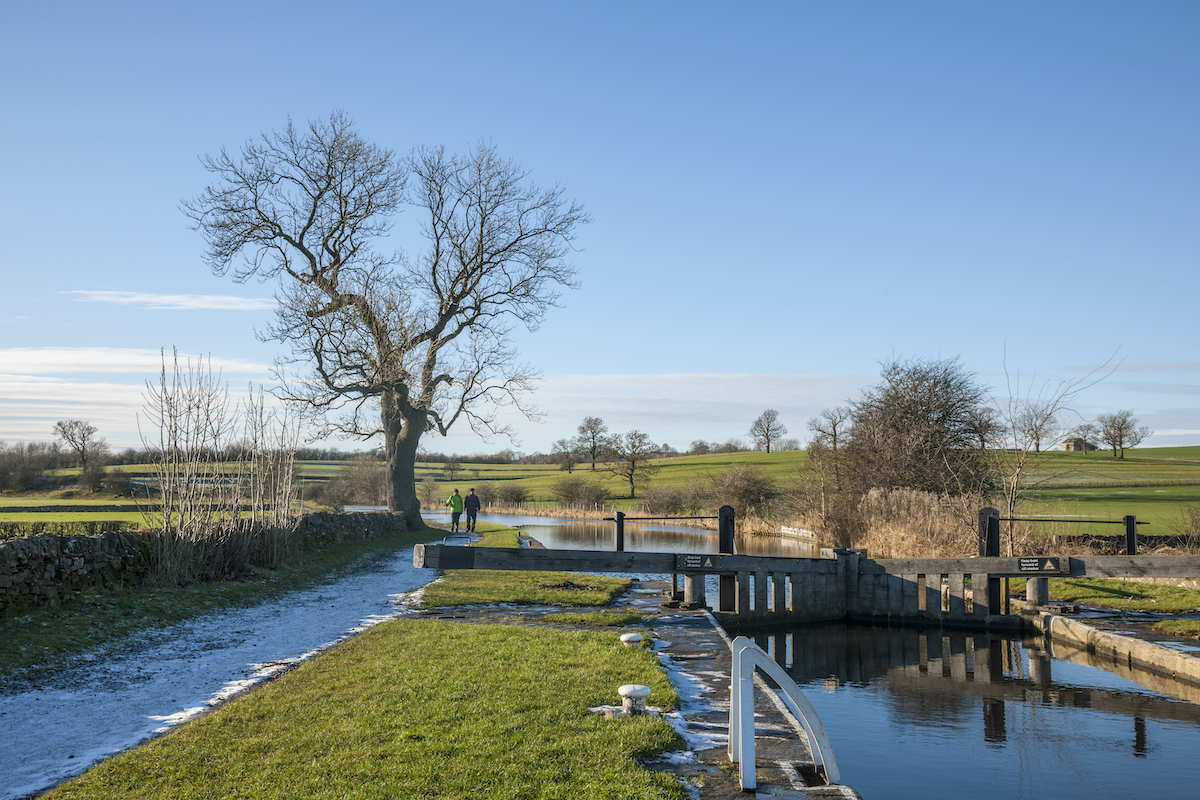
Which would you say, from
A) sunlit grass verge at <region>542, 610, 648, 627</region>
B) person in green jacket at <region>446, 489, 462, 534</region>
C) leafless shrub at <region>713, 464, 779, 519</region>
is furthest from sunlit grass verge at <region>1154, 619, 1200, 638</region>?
leafless shrub at <region>713, 464, 779, 519</region>

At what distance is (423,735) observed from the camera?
238 inches

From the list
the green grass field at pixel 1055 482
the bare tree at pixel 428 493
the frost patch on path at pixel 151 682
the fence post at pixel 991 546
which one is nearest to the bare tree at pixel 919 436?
the green grass field at pixel 1055 482

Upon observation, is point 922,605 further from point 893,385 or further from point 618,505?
point 618,505

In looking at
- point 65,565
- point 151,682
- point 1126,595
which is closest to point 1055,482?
point 1126,595

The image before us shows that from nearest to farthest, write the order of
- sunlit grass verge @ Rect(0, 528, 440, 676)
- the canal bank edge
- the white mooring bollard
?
the white mooring bollard → sunlit grass verge @ Rect(0, 528, 440, 676) → the canal bank edge

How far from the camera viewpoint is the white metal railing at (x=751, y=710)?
5164mm

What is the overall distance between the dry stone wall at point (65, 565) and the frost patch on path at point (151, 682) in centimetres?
172

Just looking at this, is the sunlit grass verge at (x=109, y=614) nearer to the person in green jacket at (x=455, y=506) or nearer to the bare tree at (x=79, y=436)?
the person in green jacket at (x=455, y=506)

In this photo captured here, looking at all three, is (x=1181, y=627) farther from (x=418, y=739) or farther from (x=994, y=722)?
(x=418, y=739)

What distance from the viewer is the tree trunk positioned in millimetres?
29922

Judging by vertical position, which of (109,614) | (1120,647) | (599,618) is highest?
(109,614)

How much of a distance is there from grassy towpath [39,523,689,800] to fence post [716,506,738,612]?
5.59 meters

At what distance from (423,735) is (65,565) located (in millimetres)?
8317

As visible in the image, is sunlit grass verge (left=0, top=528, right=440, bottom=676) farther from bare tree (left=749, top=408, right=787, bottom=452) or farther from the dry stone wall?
bare tree (left=749, top=408, right=787, bottom=452)
